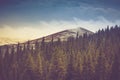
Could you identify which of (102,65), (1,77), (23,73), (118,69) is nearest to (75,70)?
(102,65)

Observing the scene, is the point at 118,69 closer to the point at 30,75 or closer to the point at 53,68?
the point at 53,68

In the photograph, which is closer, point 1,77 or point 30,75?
point 30,75

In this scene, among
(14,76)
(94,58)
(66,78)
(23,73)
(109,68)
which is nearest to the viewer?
(109,68)

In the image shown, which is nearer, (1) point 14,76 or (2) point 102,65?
(2) point 102,65

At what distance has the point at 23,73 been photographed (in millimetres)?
108125

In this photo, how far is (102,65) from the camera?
89.8 meters

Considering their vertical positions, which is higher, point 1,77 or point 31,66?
point 31,66

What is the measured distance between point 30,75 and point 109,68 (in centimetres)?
3811

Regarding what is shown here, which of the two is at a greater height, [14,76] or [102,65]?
[102,65]

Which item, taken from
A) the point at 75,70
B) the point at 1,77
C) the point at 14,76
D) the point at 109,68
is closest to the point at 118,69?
the point at 109,68

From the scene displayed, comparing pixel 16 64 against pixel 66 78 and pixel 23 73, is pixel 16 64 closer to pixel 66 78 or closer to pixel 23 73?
pixel 23 73

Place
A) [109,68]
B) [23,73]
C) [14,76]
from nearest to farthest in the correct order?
[109,68], [23,73], [14,76]

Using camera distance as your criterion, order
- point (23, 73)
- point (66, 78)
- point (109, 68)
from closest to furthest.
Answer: point (109, 68)
point (66, 78)
point (23, 73)

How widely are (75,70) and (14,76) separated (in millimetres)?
41369
